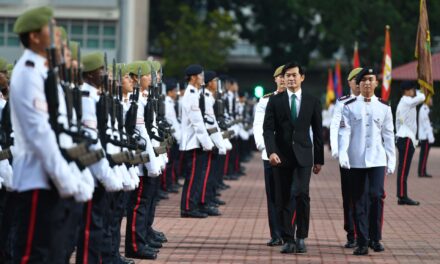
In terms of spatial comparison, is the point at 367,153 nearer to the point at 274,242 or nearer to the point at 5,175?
the point at 274,242

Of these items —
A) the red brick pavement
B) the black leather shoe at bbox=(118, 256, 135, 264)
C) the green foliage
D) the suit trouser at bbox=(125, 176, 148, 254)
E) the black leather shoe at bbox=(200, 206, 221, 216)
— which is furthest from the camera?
the green foliage

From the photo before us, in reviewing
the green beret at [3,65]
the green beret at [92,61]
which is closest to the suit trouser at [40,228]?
the green beret at [92,61]

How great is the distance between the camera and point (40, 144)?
7.14 meters

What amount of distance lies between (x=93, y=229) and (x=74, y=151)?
1.78m

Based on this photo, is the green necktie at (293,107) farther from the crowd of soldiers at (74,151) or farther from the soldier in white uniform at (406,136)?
the soldier in white uniform at (406,136)

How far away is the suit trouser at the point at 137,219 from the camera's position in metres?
11.9

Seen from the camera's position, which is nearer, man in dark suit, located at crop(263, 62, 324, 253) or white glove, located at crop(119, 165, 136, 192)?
white glove, located at crop(119, 165, 136, 192)

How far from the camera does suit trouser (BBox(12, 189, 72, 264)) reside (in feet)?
24.1

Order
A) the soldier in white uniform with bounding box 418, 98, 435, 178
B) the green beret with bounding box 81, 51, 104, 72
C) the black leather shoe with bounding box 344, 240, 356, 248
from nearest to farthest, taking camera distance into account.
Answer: the green beret with bounding box 81, 51, 104, 72, the black leather shoe with bounding box 344, 240, 356, 248, the soldier in white uniform with bounding box 418, 98, 435, 178

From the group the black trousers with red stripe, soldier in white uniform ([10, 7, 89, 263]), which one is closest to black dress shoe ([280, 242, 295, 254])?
soldier in white uniform ([10, 7, 89, 263])

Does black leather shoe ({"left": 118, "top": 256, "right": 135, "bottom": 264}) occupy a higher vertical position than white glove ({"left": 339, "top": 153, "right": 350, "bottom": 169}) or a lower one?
A: lower

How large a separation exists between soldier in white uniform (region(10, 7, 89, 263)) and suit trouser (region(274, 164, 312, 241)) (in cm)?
559

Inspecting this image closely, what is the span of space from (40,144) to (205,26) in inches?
2699

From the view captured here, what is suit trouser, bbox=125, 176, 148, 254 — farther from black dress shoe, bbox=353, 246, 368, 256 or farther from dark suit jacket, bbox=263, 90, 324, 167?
black dress shoe, bbox=353, 246, 368, 256
